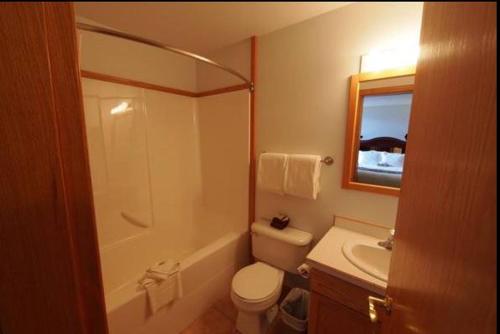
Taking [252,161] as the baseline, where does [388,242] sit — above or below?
below

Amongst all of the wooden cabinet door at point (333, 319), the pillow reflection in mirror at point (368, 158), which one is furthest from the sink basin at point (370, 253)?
the pillow reflection in mirror at point (368, 158)

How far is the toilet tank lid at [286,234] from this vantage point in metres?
1.50

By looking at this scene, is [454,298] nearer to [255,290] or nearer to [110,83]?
[255,290]

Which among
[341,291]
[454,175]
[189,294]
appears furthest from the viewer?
[189,294]

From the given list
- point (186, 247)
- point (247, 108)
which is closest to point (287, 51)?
point (247, 108)

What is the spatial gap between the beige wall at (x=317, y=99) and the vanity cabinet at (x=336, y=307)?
48 centimetres

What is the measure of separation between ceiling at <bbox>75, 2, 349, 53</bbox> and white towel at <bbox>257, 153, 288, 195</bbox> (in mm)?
1306

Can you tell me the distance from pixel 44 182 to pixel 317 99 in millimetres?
1438

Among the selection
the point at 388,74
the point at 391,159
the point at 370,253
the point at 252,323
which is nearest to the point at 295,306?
the point at 252,323

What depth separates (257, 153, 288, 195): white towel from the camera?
154 cm

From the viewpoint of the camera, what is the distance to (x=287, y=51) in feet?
4.68

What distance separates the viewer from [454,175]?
0.35m

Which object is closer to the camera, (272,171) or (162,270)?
(162,270)

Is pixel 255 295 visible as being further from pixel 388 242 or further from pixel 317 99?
pixel 317 99
